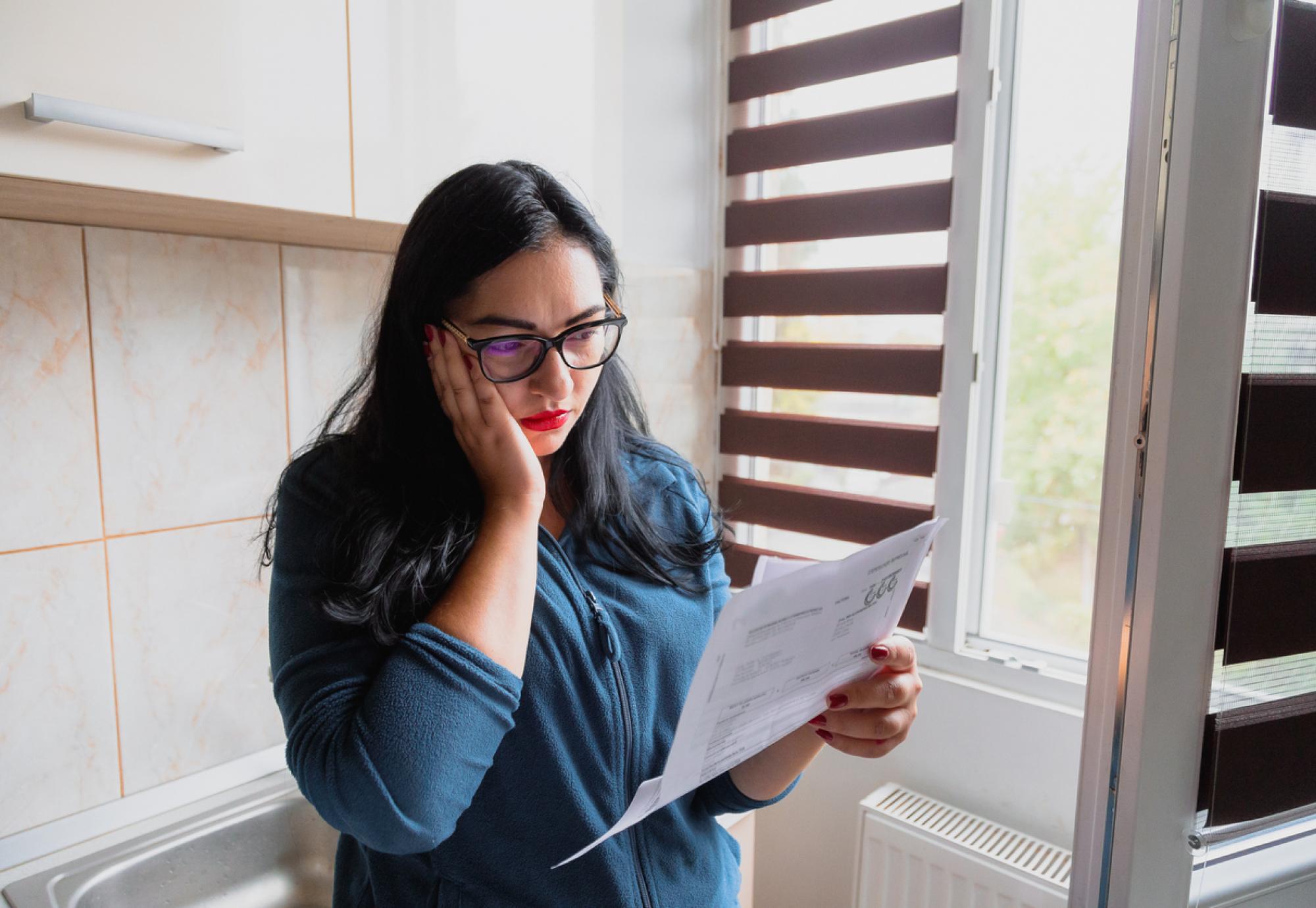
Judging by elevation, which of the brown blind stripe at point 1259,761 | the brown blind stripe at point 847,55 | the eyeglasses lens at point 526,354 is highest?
the brown blind stripe at point 847,55

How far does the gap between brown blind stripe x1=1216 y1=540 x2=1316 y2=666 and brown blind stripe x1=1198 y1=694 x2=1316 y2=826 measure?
5cm

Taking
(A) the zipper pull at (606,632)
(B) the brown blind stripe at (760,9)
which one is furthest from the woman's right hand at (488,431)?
(B) the brown blind stripe at (760,9)

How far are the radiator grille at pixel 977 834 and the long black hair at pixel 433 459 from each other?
2.56ft

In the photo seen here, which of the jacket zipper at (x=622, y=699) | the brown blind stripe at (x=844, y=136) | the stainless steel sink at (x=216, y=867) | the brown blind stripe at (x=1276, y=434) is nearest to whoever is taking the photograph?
the brown blind stripe at (x=1276, y=434)

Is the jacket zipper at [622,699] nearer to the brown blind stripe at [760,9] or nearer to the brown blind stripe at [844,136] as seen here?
the brown blind stripe at [844,136]

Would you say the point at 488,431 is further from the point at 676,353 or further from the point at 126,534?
the point at 676,353

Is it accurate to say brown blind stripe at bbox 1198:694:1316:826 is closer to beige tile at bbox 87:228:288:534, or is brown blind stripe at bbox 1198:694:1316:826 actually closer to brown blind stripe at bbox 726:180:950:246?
brown blind stripe at bbox 726:180:950:246

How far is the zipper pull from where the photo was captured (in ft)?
2.78

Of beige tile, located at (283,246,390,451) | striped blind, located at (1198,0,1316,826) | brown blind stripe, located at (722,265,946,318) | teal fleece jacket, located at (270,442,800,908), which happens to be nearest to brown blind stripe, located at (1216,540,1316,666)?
striped blind, located at (1198,0,1316,826)

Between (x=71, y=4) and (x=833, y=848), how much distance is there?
1.77 meters

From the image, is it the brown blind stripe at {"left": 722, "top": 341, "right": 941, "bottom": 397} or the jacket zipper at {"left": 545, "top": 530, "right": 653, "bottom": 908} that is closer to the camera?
the jacket zipper at {"left": 545, "top": 530, "right": 653, "bottom": 908}

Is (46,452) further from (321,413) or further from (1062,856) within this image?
(1062,856)

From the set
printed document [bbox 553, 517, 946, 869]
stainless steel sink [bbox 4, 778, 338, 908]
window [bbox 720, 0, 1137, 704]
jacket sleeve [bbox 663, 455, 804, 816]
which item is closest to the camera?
printed document [bbox 553, 517, 946, 869]

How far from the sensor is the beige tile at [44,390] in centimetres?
107
